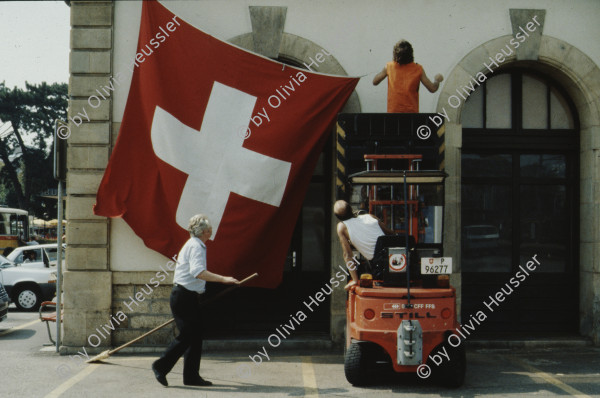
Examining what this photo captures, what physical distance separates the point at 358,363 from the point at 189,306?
1916 millimetres

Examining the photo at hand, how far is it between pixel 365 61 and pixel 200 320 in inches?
177

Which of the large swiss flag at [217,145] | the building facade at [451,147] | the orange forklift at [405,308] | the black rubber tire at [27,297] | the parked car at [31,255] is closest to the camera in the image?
the orange forklift at [405,308]

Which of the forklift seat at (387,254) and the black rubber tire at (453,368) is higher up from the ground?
the forklift seat at (387,254)

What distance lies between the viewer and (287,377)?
734 centimetres

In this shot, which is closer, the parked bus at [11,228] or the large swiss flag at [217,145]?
the large swiss flag at [217,145]

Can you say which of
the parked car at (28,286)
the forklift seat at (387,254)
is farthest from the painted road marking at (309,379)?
the parked car at (28,286)

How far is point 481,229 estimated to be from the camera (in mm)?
9648

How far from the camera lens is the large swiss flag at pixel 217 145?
8.36m

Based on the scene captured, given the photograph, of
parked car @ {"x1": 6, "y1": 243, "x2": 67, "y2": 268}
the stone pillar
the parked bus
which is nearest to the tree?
the parked bus

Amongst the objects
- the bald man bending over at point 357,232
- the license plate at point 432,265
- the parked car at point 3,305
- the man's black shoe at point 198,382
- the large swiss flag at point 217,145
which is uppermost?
the large swiss flag at point 217,145

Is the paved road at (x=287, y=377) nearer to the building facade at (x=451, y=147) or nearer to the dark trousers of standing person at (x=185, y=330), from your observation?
the dark trousers of standing person at (x=185, y=330)

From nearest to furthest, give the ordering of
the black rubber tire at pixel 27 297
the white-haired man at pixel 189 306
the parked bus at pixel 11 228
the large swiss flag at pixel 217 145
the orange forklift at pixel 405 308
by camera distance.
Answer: the orange forklift at pixel 405 308 < the white-haired man at pixel 189 306 < the large swiss flag at pixel 217 145 < the black rubber tire at pixel 27 297 < the parked bus at pixel 11 228

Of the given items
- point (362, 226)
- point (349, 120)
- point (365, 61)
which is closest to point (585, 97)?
point (365, 61)

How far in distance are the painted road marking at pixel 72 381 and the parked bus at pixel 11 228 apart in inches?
788
